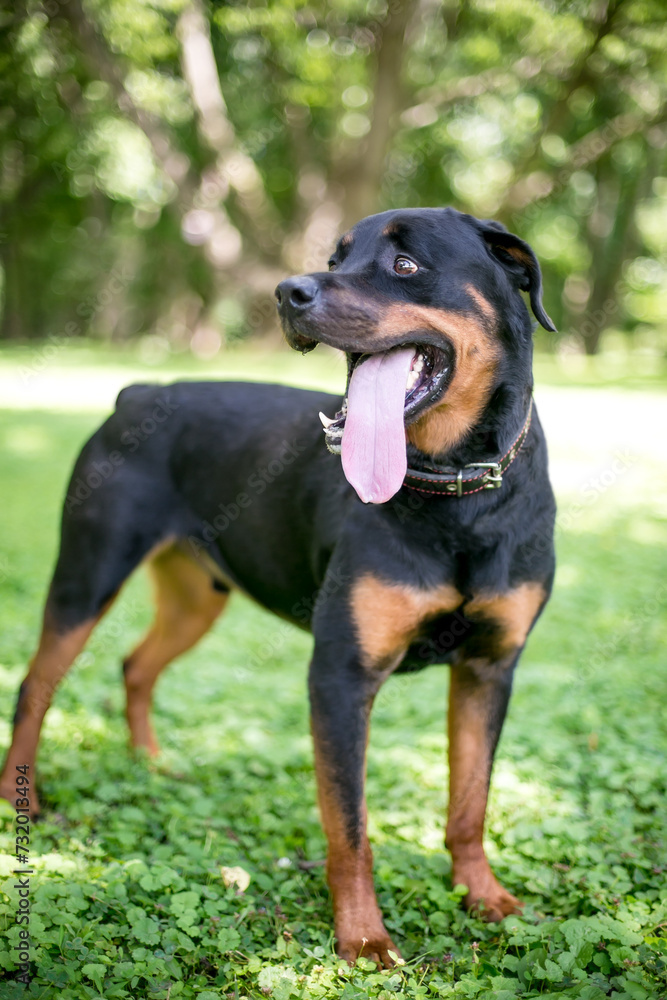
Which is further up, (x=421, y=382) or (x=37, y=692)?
(x=421, y=382)

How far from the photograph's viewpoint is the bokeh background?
2.75 m

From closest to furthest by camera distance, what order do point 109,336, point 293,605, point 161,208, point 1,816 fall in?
point 1,816
point 293,605
point 161,208
point 109,336

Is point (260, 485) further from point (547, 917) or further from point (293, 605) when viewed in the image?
point (547, 917)

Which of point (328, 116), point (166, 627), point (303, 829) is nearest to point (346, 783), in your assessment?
point (303, 829)

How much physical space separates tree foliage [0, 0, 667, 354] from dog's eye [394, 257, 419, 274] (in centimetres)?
1444

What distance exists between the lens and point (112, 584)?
3.79 meters

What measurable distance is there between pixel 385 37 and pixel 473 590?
16.0 metres

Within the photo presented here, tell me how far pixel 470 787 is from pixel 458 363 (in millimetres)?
1660

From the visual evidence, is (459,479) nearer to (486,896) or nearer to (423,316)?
(423,316)

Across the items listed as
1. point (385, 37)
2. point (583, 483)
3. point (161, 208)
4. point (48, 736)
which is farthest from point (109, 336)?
point (48, 736)

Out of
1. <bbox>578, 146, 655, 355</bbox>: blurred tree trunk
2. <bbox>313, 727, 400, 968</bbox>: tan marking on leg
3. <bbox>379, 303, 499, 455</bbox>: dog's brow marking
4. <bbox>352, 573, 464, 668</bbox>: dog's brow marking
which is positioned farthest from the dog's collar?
<bbox>578, 146, 655, 355</bbox>: blurred tree trunk

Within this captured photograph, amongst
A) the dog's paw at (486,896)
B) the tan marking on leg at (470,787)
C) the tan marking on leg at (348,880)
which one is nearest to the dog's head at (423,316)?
the tan marking on leg at (470,787)

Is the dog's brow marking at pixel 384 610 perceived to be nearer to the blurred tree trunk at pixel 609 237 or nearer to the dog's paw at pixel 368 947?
the dog's paw at pixel 368 947

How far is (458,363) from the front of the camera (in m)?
2.84
